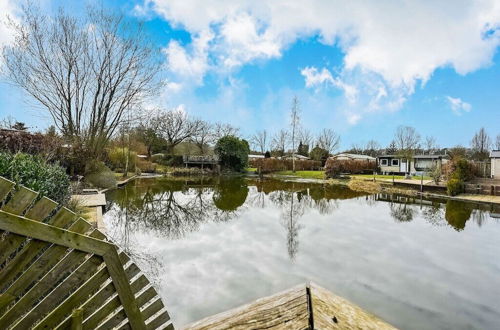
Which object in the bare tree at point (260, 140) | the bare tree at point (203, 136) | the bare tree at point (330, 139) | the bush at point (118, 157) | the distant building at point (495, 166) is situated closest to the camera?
the distant building at point (495, 166)

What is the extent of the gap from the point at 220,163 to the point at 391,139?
110 feet

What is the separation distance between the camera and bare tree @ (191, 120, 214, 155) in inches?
1438

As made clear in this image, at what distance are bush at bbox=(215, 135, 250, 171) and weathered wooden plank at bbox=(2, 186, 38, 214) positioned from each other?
28.9 meters

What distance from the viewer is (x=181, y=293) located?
12.1ft

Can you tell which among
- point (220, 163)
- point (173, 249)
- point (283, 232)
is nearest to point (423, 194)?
point (283, 232)

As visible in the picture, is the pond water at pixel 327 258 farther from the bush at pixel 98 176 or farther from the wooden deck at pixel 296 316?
the bush at pixel 98 176

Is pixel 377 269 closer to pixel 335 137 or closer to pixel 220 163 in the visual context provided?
pixel 220 163

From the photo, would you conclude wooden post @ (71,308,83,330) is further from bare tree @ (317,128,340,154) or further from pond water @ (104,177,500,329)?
bare tree @ (317,128,340,154)

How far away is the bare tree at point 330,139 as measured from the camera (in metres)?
47.4

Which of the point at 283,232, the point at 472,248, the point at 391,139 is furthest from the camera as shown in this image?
the point at 391,139

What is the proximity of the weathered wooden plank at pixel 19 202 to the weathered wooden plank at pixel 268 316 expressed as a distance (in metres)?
0.95

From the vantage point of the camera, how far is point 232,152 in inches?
1181

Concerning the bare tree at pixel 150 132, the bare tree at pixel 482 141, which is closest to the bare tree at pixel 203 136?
the bare tree at pixel 150 132

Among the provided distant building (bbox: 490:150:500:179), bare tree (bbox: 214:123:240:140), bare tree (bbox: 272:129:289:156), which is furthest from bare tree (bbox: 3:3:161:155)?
bare tree (bbox: 272:129:289:156)
